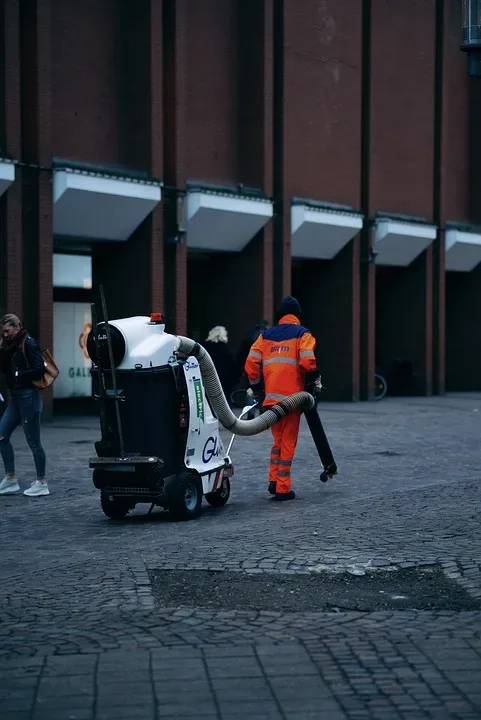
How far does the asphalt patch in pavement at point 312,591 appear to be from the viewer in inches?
267

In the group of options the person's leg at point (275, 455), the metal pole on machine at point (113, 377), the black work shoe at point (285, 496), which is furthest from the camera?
the person's leg at point (275, 455)

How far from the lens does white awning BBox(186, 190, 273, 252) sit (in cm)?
2317

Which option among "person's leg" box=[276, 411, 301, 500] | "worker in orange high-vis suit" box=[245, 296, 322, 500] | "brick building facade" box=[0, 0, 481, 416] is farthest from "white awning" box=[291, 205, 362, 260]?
"person's leg" box=[276, 411, 301, 500]

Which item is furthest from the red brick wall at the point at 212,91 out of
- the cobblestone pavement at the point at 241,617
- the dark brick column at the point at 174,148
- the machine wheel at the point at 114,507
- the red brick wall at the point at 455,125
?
the machine wheel at the point at 114,507

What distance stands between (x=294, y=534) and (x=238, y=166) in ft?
54.7

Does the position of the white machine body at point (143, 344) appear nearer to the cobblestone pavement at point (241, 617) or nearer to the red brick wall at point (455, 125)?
the cobblestone pavement at point (241, 617)

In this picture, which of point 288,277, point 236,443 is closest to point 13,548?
point 236,443

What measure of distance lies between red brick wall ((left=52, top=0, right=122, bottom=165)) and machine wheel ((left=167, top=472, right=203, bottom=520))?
39.2 feet

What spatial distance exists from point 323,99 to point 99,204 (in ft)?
24.1

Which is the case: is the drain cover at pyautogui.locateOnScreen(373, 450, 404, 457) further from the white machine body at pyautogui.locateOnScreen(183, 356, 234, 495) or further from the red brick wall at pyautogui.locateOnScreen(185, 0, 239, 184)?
the red brick wall at pyautogui.locateOnScreen(185, 0, 239, 184)

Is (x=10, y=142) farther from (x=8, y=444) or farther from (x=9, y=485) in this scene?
(x=9, y=485)

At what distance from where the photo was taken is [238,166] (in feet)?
81.9

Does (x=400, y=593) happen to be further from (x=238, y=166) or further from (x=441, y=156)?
(x=441, y=156)

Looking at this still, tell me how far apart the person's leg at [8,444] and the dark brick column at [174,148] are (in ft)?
34.5
